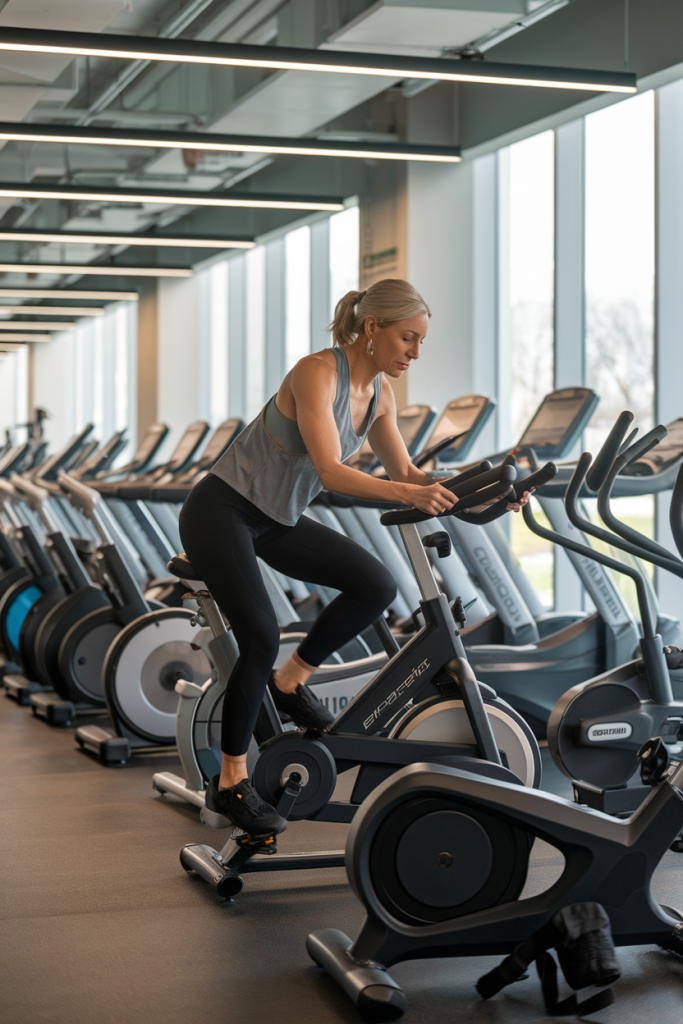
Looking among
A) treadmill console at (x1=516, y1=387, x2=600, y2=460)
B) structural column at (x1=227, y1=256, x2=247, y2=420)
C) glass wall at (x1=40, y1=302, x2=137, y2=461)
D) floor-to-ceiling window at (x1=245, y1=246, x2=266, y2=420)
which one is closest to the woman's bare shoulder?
treadmill console at (x1=516, y1=387, x2=600, y2=460)

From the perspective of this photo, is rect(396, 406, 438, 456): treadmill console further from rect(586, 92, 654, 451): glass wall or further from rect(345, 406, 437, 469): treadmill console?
rect(586, 92, 654, 451): glass wall

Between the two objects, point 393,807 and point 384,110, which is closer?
point 393,807

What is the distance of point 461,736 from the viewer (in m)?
2.67

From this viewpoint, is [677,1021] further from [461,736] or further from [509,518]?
[509,518]

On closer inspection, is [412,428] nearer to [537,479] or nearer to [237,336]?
[537,479]

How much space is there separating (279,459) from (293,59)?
3106 millimetres

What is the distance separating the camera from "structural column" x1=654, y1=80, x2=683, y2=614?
6.11 meters

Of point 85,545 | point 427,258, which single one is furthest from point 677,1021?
point 427,258

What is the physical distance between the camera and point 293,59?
16.6ft

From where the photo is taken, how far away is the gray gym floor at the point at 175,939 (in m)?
2.03

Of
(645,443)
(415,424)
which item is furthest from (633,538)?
(415,424)

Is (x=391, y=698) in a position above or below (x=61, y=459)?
below

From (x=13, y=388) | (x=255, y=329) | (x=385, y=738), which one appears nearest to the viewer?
(x=385, y=738)

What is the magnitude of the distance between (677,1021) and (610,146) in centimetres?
574
